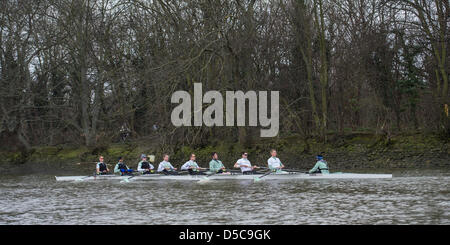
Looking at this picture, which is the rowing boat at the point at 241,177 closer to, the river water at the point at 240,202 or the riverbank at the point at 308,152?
the river water at the point at 240,202

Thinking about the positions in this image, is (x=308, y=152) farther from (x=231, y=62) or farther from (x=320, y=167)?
(x=320, y=167)

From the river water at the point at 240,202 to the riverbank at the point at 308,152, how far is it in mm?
3802

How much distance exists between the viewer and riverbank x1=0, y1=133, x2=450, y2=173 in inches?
1183

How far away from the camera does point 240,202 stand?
1898cm

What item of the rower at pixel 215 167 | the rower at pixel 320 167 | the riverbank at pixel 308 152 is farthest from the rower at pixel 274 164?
the riverbank at pixel 308 152

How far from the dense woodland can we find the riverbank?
2.22 feet

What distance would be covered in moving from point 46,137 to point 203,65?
1567 centimetres

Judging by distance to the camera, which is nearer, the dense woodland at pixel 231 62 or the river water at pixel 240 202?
the river water at pixel 240 202

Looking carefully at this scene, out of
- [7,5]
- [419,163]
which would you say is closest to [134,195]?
[419,163]

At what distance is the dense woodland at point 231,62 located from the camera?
3116 centimetres

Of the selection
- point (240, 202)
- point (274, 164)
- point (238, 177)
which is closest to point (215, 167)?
point (238, 177)

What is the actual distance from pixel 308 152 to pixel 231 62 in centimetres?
631
